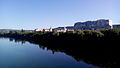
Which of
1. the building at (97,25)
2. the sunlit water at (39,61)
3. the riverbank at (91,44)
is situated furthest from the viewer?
the building at (97,25)

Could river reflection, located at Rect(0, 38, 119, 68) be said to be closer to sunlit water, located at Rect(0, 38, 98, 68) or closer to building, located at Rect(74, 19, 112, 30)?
sunlit water, located at Rect(0, 38, 98, 68)

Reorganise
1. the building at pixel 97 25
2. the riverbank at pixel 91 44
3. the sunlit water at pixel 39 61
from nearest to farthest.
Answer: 1. the sunlit water at pixel 39 61
2. the riverbank at pixel 91 44
3. the building at pixel 97 25

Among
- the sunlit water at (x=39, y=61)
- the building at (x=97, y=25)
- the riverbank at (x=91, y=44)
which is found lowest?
the sunlit water at (x=39, y=61)

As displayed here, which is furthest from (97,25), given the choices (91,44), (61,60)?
(61,60)

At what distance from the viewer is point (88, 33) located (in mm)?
40625

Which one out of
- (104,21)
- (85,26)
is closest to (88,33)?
(104,21)

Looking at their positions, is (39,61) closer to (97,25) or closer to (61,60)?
(61,60)

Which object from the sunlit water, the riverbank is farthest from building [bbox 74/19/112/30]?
the sunlit water

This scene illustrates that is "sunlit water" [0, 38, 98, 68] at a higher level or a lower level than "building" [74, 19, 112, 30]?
lower

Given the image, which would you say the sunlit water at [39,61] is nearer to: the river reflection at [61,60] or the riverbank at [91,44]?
the river reflection at [61,60]

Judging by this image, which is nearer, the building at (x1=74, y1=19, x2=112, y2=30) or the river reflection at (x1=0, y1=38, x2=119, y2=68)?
the river reflection at (x1=0, y1=38, x2=119, y2=68)

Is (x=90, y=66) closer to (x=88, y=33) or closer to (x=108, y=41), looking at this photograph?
(x=108, y=41)

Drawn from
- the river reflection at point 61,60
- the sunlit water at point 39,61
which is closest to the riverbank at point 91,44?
the river reflection at point 61,60

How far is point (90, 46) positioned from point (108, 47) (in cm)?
469
